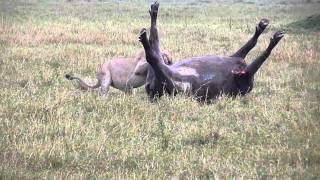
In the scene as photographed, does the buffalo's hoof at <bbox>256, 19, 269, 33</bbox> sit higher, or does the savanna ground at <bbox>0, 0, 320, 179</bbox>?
the buffalo's hoof at <bbox>256, 19, 269, 33</bbox>

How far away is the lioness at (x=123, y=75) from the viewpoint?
8984 mm

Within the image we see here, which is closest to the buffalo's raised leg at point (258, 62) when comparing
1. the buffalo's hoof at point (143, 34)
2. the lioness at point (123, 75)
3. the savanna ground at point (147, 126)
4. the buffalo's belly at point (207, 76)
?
the buffalo's belly at point (207, 76)

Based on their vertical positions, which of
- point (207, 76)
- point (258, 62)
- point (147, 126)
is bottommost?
point (147, 126)

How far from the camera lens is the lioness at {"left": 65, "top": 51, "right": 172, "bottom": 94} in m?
8.98

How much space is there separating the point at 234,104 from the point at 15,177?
13.1 feet

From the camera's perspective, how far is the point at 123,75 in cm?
917

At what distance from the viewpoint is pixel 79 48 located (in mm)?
13844

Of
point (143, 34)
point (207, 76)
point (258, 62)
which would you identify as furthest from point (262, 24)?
point (143, 34)

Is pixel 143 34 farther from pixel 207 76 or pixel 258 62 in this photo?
pixel 258 62

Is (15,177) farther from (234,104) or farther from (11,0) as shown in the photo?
(11,0)

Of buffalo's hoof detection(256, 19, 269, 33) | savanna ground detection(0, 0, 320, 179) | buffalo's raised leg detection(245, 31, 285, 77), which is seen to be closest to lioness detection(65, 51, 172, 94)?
savanna ground detection(0, 0, 320, 179)

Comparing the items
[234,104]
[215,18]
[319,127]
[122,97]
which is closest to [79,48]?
[122,97]

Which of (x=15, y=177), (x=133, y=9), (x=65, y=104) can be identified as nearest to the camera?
(x=15, y=177)

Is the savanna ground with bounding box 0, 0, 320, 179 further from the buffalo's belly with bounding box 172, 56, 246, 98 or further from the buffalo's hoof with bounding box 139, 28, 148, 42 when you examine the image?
the buffalo's hoof with bounding box 139, 28, 148, 42
